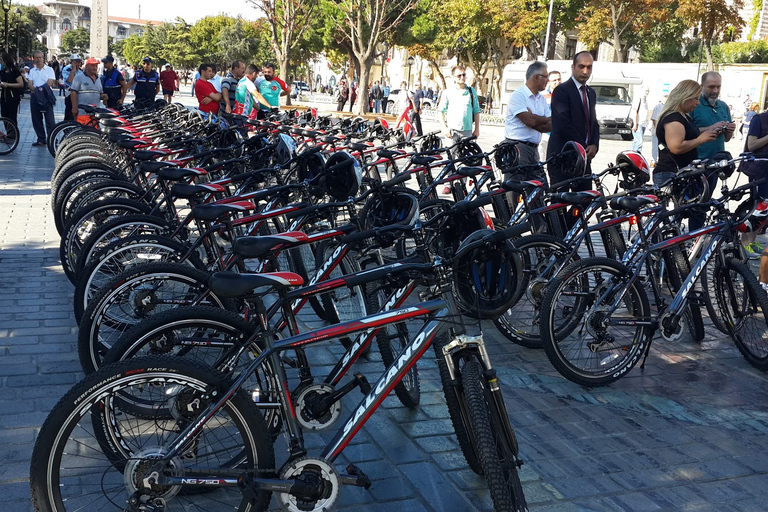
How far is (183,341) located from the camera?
3.46 metres

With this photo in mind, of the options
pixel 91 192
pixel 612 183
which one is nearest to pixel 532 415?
pixel 91 192

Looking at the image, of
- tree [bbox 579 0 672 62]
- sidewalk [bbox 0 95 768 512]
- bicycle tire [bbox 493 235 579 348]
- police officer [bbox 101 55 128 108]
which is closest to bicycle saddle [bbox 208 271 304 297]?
sidewalk [bbox 0 95 768 512]

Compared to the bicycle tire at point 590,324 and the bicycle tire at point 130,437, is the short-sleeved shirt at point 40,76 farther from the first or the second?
the bicycle tire at point 130,437

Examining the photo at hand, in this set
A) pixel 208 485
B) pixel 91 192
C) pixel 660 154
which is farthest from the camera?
pixel 660 154

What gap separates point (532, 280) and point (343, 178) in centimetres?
140

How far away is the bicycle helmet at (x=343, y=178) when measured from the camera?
5.32 meters

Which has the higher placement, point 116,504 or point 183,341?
point 183,341

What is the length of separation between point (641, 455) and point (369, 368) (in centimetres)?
162

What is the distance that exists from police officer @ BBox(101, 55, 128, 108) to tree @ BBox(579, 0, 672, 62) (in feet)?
109

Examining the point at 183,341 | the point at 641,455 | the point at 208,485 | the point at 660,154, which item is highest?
the point at 660,154

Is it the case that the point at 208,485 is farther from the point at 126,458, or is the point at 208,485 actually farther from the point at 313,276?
the point at 313,276

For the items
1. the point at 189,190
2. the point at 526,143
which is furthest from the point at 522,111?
the point at 189,190

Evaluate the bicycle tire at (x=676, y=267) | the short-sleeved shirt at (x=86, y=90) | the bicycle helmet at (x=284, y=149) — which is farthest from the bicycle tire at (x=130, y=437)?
the short-sleeved shirt at (x=86, y=90)

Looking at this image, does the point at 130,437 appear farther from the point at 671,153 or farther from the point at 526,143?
the point at 526,143
